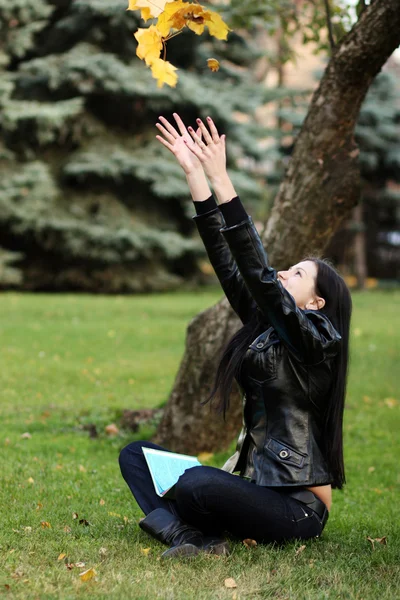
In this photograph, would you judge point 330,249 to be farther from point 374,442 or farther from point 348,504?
point 348,504

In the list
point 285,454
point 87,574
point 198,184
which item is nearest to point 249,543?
point 285,454

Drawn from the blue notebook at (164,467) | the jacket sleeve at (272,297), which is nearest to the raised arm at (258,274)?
the jacket sleeve at (272,297)

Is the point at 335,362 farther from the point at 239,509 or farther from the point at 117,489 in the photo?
the point at 117,489

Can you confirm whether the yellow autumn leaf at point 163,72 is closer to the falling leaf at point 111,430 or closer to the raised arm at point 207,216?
the raised arm at point 207,216

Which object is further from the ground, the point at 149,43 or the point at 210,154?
the point at 149,43

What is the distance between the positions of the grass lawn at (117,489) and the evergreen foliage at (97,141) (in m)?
6.24

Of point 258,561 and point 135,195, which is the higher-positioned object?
point 135,195

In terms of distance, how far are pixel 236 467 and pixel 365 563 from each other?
0.66 meters

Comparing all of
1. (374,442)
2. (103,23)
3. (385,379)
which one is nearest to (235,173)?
(103,23)

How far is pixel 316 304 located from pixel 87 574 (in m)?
1.42

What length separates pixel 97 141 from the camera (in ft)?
61.6

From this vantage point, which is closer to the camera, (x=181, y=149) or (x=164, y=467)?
(x=181, y=149)

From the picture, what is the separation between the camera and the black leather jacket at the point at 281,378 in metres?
3.11

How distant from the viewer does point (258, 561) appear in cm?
327
